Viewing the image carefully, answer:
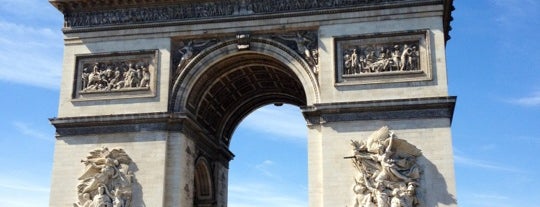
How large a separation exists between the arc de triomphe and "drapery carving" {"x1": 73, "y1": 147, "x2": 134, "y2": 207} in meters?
0.04

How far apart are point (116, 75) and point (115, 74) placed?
6 cm

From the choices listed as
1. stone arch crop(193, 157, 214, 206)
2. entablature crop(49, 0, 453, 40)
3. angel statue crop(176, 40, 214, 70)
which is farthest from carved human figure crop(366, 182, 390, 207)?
stone arch crop(193, 157, 214, 206)

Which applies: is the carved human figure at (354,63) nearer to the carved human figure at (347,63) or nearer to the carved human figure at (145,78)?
the carved human figure at (347,63)

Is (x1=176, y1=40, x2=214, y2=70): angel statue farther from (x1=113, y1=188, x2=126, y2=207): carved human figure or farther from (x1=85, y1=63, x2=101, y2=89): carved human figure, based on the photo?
(x1=113, y1=188, x2=126, y2=207): carved human figure

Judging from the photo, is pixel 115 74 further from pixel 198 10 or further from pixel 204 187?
pixel 204 187

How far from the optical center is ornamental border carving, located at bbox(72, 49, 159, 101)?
21844mm

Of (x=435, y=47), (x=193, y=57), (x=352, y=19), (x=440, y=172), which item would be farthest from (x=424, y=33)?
(x=193, y=57)

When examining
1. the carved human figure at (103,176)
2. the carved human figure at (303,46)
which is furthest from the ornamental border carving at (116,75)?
the carved human figure at (303,46)

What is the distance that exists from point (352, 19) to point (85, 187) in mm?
8860

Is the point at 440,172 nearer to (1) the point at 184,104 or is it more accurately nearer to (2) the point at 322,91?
(2) the point at 322,91

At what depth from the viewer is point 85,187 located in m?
20.7

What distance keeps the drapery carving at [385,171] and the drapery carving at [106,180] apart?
6.31 meters

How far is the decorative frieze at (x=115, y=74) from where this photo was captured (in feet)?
71.8

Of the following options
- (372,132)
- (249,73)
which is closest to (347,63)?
(372,132)
